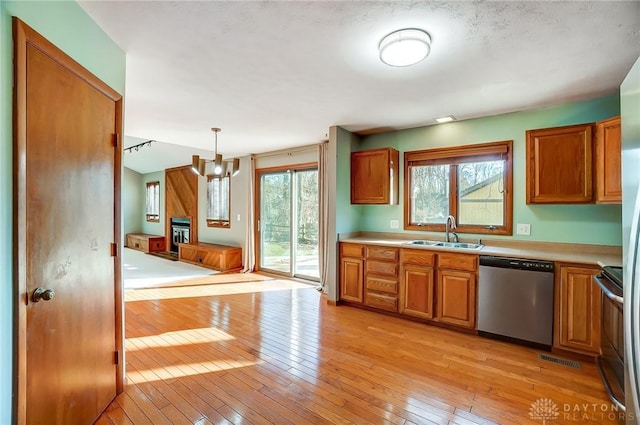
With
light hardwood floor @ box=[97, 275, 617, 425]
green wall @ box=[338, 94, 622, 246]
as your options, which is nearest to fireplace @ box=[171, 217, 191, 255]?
light hardwood floor @ box=[97, 275, 617, 425]

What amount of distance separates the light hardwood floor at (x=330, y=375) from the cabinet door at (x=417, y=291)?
Answer: 0.52 feet

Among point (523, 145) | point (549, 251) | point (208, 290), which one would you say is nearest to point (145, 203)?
point (208, 290)

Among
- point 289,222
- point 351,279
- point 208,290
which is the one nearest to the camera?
point 351,279

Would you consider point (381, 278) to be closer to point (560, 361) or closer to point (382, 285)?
point (382, 285)

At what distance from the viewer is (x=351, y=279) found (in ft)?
13.2

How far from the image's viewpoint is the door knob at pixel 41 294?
4.30 ft

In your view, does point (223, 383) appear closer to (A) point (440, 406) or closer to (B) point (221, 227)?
(A) point (440, 406)

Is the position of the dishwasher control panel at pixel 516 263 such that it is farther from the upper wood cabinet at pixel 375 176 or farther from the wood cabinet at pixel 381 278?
the upper wood cabinet at pixel 375 176

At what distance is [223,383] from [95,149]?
74.1 inches

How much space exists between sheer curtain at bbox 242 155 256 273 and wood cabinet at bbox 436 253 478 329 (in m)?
3.91

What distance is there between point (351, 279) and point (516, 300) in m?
1.92

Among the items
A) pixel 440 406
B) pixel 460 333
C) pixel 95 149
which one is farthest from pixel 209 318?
pixel 460 333

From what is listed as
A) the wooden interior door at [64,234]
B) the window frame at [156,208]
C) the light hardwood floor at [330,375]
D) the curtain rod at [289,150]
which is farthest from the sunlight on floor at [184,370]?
the window frame at [156,208]

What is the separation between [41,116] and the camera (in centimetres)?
137
